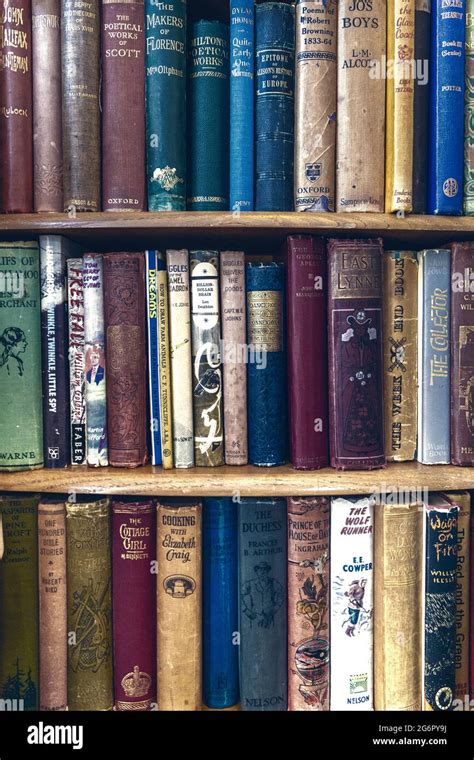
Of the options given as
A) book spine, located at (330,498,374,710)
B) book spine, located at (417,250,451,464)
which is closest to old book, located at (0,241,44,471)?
book spine, located at (330,498,374,710)

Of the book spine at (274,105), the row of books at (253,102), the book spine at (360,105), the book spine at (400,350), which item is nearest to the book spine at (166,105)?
the row of books at (253,102)

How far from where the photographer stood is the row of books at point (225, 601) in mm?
859

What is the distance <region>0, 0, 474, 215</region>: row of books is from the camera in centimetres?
83

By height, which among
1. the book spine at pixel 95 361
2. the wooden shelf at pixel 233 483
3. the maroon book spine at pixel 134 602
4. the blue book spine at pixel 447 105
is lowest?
the maroon book spine at pixel 134 602

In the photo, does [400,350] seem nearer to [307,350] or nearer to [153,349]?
[307,350]

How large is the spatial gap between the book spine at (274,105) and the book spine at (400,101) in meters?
0.13

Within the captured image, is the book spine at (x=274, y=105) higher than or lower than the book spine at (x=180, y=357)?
higher

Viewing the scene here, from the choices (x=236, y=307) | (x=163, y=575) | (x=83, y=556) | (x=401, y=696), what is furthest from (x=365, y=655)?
(x=236, y=307)

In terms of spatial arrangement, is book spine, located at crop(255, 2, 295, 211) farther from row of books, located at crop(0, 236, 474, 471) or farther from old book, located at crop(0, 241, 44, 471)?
old book, located at crop(0, 241, 44, 471)

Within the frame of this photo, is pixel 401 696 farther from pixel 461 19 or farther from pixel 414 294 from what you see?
pixel 461 19

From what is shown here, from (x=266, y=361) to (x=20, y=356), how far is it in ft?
1.14

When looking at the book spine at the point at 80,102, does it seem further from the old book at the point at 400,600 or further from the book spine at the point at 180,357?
the old book at the point at 400,600

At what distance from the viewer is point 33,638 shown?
0.86 meters

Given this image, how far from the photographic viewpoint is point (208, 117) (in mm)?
875
